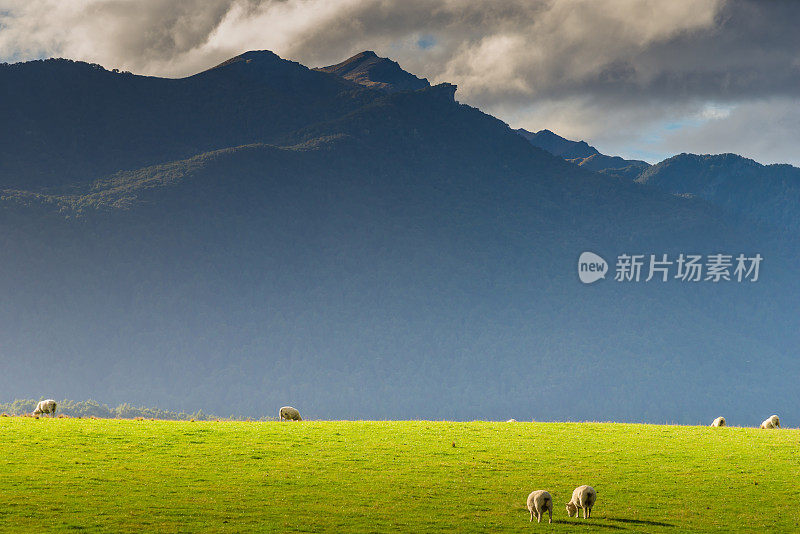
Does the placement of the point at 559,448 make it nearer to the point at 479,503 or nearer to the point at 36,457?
the point at 479,503

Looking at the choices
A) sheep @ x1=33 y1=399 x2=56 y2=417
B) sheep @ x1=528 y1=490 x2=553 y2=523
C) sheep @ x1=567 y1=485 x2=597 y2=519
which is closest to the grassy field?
sheep @ x1=528 y1=490 x2=553 y2=523

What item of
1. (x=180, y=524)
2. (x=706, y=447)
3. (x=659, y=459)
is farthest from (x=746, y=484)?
(x=180, y=524)

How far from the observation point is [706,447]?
34.2m

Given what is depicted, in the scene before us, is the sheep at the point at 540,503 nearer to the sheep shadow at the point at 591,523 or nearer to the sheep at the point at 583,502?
the sheep shadow at the point at 591,523

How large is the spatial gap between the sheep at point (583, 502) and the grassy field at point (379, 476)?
0.52 metres

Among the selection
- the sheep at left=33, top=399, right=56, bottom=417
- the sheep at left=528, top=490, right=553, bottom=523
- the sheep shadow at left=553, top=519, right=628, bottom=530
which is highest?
the sheep at left=33, top=399, right=56, bottom=417

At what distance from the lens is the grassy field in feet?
73.0

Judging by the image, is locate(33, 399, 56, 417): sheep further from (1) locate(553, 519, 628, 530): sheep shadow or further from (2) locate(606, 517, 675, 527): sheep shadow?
(2) locate(606, 517, 675, 527): sheep shadow

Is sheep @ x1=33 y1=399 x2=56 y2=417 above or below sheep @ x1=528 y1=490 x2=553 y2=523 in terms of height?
above

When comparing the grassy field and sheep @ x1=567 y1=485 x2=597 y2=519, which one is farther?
sheep @ x1=567 y1=485 x2=597 y2=519

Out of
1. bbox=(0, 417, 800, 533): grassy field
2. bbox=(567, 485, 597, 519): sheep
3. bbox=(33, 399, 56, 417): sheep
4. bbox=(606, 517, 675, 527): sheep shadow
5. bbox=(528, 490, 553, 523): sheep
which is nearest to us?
bbox=(528, 490, 553, 523): sheep

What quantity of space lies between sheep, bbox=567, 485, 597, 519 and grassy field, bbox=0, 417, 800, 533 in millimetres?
525

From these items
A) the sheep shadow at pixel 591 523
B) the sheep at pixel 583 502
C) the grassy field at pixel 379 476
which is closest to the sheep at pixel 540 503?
the sheep shadow at pixel 591 523

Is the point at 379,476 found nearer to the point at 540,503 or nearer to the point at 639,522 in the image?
the point at 540,503
